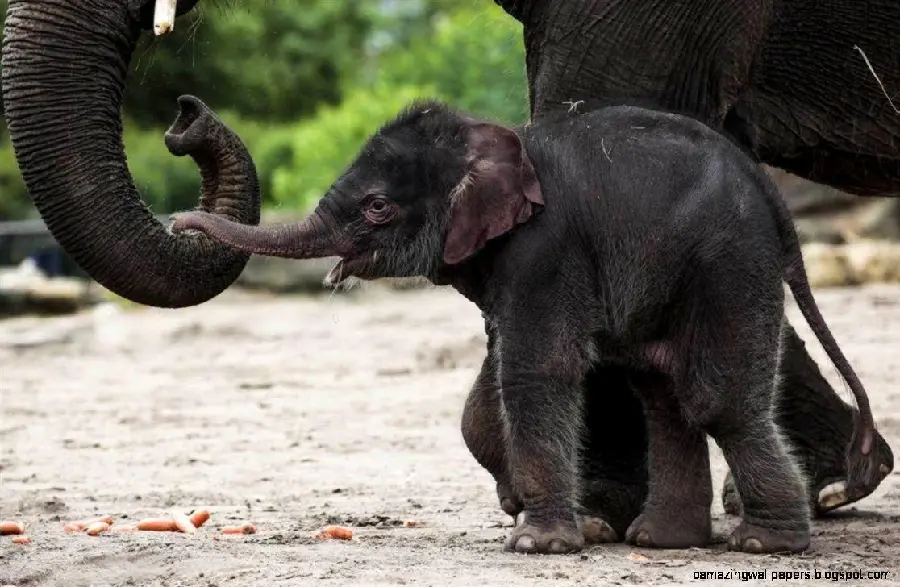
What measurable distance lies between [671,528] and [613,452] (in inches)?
19.2

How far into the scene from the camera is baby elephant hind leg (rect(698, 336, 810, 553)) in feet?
A: 19.0

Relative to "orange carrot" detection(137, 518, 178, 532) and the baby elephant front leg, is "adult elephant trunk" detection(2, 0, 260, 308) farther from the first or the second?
the baby elephant front leg

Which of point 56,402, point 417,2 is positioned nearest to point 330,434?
point 56,402

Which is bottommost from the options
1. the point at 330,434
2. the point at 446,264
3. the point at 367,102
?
the point at 330,434

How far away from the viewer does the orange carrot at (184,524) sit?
6.49 m

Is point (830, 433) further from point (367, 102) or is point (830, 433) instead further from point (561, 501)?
point (367, 102)

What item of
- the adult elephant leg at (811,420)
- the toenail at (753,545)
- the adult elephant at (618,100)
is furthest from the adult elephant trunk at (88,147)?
the adult elephant leg at (811,420)

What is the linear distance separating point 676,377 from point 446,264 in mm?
844

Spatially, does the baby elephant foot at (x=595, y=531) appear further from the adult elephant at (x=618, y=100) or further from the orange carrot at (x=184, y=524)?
the orange carrot at (x=184, y=524)

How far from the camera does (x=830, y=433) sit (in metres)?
7.16

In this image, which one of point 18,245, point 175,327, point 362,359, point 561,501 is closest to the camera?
point 561,501

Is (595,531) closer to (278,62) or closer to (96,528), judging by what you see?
(96,528)

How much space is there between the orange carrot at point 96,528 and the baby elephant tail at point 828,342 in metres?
2.60

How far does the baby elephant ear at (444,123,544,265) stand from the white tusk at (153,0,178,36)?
3.56ft
